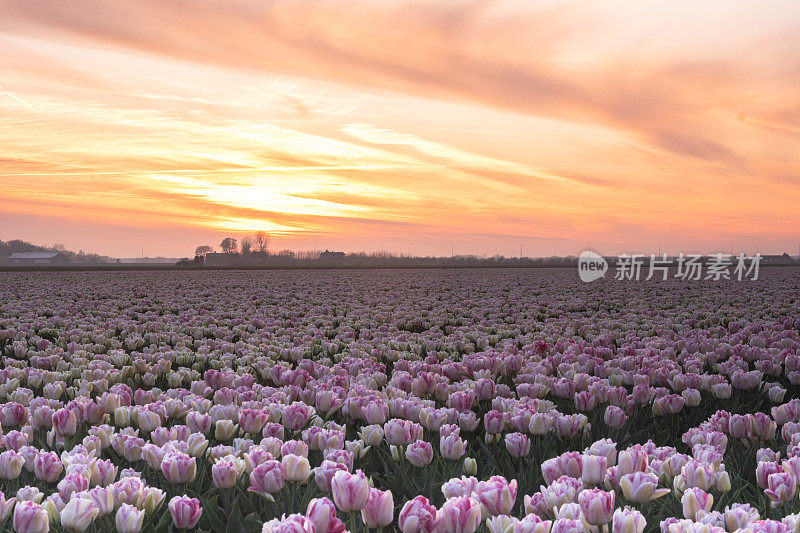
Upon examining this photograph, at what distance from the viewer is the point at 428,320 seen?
49.7 ft

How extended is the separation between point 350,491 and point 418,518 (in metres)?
0.33

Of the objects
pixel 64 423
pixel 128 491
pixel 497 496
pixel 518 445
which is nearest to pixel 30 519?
pixel 128 491

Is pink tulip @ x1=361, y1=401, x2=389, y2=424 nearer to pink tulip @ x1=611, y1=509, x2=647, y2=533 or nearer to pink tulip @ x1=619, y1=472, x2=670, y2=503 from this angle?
pink tulip @ x1=619, y1=472, x2=670, y2=503

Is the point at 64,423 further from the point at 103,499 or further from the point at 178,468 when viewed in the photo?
the point at 103,499

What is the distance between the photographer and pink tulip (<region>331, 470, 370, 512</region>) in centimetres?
275

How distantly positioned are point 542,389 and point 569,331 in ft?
19.5

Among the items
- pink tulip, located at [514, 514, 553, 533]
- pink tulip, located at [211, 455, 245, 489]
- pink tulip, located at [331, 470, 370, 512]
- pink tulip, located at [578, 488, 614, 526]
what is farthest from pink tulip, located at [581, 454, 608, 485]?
pink tulip, located at [211, 455, 245, 489]

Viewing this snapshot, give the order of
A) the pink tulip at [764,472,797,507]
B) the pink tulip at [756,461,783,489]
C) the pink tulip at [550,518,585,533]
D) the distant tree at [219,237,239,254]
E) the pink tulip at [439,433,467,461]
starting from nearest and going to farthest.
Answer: the pink tulip at [550,518,585,533] < the pink tulip at [764,472,797,507] < the pink tulip at [756,461,783,489] < the pink tulip at [439,433,467,461] < the distant tree at [219,237,239,254]

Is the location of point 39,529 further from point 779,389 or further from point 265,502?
point 779,389

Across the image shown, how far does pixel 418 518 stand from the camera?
255 cm

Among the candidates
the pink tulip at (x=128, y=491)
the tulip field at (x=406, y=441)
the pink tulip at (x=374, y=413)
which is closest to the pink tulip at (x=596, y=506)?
the tulip field at (x=406, y=441)

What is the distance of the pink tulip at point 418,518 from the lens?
2541mm

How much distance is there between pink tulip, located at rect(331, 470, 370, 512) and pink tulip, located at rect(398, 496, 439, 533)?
0.24 m

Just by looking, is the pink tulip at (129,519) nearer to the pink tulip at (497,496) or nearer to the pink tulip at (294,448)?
the pink tulip at (294,448)
